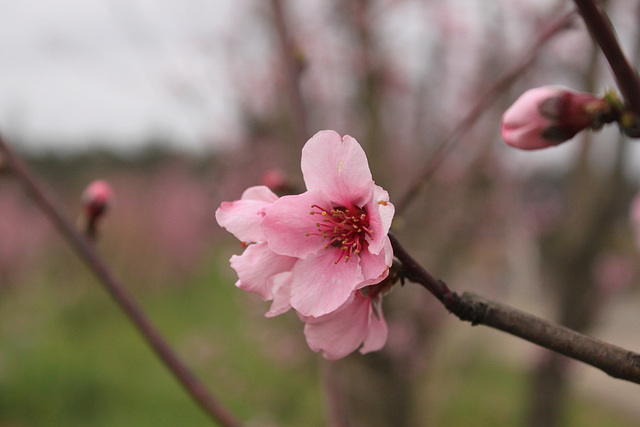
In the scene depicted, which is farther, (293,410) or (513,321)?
(293,410)

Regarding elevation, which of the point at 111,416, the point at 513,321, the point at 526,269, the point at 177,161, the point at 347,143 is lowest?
the point at 526,269

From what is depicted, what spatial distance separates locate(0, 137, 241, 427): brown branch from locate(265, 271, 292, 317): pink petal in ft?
1.89

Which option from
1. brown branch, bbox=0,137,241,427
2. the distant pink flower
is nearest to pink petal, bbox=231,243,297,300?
the distant pink flower

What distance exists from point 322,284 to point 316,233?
0.09 metres

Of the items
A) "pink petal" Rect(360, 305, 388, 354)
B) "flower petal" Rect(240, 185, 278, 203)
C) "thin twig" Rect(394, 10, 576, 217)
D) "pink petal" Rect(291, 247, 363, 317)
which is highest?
"flower petal" Rect(240, 185, 278, 203)

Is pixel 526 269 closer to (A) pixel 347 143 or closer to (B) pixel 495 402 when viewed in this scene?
(B) pixel 495 402

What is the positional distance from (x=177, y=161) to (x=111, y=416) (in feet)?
46.2

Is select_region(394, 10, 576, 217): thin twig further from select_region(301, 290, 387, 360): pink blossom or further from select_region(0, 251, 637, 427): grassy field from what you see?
select_region(0, 251, 637, 427): grassy field

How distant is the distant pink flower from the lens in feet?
2.05

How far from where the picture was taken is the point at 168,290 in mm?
10484

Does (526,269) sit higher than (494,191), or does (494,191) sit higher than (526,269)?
(494,191)

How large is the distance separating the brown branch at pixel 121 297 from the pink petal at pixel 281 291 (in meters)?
0.58

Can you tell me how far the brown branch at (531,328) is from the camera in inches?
22.2

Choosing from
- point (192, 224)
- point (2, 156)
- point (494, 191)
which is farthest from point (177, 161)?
point (2, 156)
